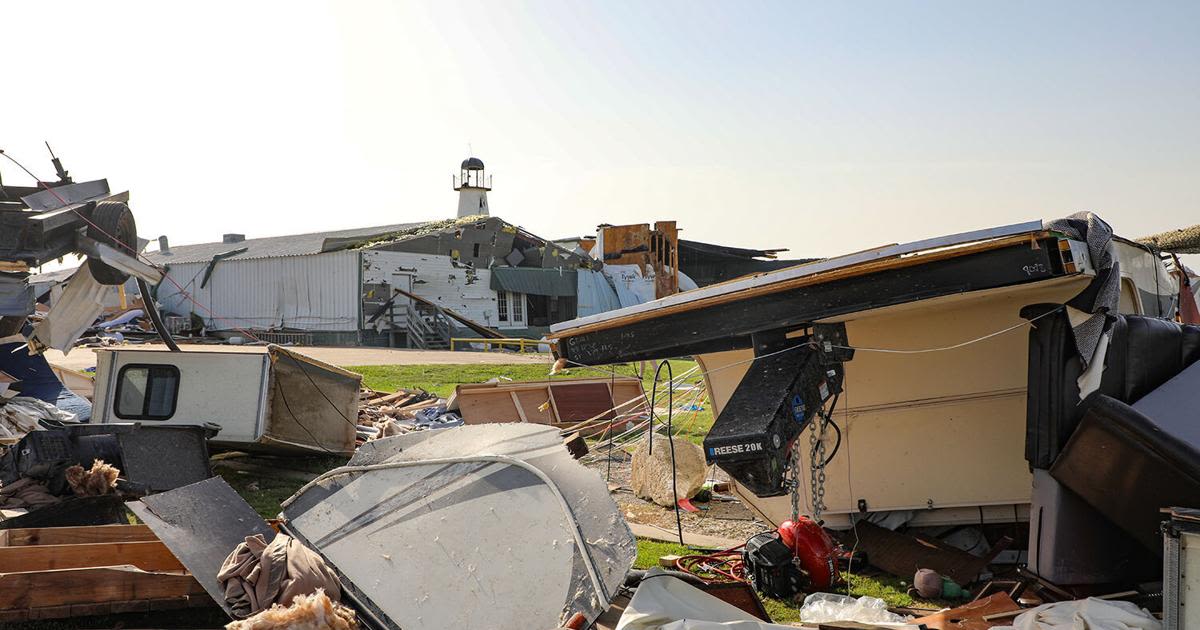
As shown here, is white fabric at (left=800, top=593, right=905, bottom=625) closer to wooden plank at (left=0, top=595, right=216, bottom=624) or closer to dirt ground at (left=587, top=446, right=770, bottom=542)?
dirt ground at (left=587, top=446, right=770, bottom=542)

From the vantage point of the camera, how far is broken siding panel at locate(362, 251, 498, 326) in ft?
115

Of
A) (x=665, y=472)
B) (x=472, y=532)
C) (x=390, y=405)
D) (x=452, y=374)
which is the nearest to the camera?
(x=472, y=532)

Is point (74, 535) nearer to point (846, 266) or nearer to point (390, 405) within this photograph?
point (846, 266)

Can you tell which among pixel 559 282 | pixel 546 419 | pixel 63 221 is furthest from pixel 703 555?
pixel 559 282

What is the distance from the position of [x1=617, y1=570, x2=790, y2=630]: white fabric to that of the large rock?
4.63 meters

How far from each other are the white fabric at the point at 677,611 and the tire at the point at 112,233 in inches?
345

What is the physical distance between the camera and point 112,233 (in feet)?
36.3

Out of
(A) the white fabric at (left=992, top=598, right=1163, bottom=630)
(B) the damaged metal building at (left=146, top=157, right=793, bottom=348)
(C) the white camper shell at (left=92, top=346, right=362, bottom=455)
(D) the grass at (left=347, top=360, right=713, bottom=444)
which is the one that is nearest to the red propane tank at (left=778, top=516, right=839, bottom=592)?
(A) the white fabric at (left=992, top=598, right=1163, bottom=630)

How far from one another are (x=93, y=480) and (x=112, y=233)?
373 centimetres

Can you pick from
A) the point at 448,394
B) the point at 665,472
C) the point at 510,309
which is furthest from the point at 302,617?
Answer: the point at 510,309

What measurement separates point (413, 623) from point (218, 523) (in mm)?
1856

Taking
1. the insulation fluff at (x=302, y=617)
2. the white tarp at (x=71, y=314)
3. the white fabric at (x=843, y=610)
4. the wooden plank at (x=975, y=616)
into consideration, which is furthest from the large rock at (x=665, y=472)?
the white tarp at (x=71, y=314)

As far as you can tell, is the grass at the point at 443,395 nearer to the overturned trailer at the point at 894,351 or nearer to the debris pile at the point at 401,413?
the overturned trailer at the point at 894,351

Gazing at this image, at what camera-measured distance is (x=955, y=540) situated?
7.94m
